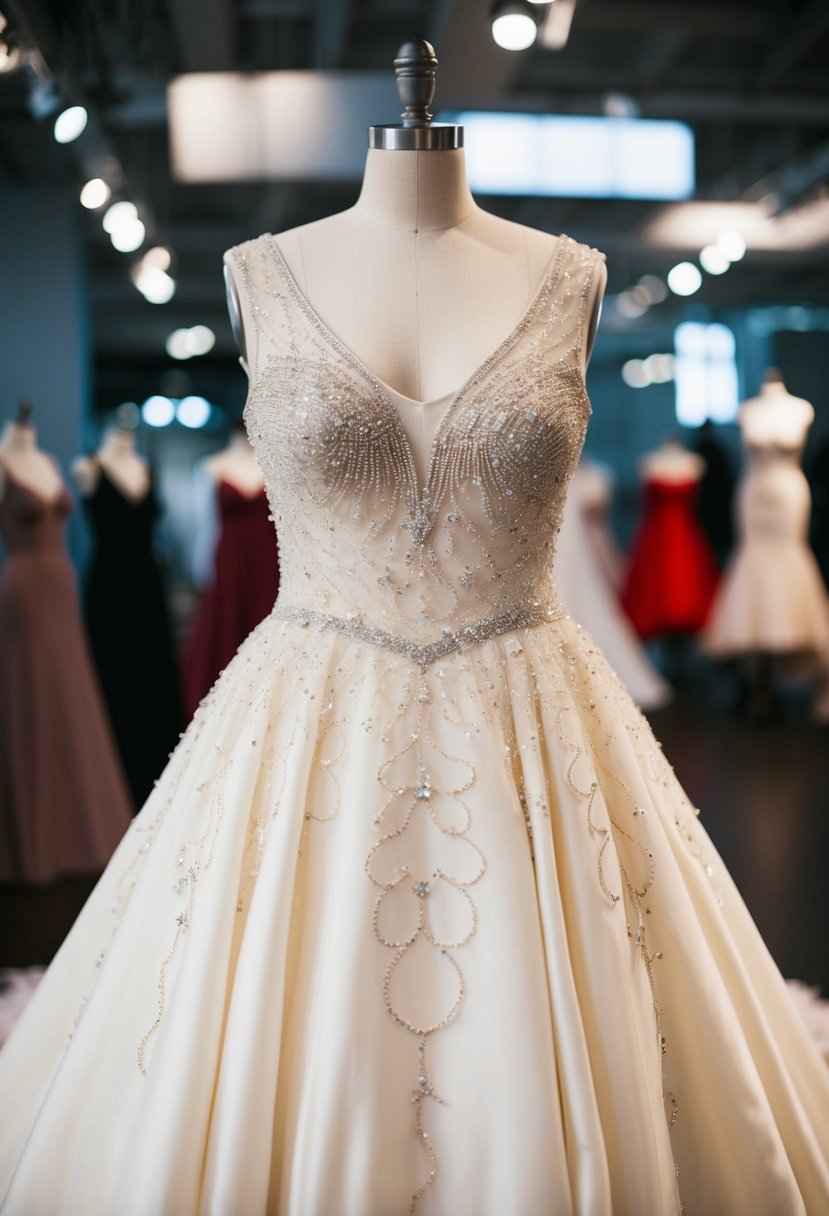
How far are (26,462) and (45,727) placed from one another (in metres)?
0.88

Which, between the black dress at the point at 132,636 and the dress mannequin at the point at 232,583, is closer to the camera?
the black dress at the point at 132,636

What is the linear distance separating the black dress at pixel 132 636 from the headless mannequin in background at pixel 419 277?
3.01 metres

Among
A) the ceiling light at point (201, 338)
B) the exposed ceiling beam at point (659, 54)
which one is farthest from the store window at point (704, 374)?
the ceiling light at point (201, 338)

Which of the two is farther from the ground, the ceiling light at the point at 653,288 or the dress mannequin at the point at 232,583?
the ceiling light at the point at 653,288

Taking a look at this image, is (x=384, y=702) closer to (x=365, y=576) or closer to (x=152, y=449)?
(x=365, y=576)

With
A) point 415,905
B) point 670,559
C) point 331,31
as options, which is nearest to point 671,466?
point 670,559

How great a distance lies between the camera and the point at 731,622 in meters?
6.47

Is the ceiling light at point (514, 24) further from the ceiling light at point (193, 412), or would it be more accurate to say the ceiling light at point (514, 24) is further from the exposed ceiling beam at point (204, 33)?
the ceiling light at point (193, 412)

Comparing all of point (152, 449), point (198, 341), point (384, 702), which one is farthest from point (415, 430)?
point (152, 449)

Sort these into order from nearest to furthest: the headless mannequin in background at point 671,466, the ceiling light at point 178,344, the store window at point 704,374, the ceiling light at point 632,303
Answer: the headless mannequin in background at point 671,466, the ceiling light at point 632,303, the store window at point 704,374, the ceiling light at point 178,344

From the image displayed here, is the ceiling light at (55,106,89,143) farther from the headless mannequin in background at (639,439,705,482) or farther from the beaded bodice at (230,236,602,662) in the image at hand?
the headless mannequin in background at (639,439,705,482)

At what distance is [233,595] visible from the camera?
507cm

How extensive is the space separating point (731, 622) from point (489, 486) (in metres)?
5.15

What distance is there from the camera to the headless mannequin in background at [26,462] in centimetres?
387
